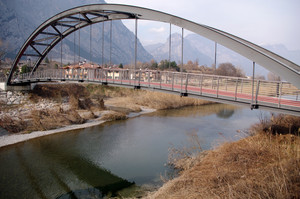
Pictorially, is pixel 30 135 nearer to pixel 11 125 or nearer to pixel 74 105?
pixel 11 125

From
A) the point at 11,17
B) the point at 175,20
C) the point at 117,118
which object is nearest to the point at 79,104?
the point at 117,118

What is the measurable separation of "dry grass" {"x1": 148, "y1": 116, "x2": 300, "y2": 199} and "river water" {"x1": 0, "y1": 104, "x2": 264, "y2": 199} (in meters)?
1.48

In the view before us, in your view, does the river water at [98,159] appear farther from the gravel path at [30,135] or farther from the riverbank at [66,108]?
the riverbank at [66,108]

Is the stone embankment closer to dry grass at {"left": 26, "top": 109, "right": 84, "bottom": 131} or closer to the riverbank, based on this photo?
the riverbank

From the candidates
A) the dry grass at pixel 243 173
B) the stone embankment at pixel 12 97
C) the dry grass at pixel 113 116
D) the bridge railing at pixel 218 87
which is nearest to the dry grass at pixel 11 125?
the bridge railing at pixel 218 87

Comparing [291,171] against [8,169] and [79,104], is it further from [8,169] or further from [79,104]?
[79,104]

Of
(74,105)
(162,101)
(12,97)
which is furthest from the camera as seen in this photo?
(162,101)

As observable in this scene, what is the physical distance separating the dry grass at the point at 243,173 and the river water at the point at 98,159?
1479 millimetres

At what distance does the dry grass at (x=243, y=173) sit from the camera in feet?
13.8

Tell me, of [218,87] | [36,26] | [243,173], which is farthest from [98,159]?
[36,26]

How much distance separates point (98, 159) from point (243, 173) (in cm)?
608

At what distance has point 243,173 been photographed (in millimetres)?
5531

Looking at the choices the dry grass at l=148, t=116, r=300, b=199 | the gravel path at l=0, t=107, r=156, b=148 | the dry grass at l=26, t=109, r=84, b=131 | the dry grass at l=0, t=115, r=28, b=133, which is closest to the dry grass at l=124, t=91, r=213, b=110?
the gravel path at l=0, t=107, r=156, b=148

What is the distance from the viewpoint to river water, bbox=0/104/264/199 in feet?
24.0
